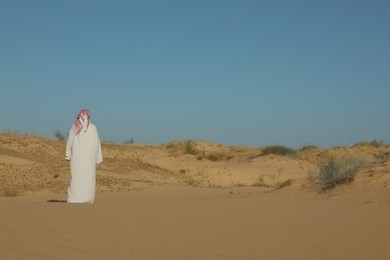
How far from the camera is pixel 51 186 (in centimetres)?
1919

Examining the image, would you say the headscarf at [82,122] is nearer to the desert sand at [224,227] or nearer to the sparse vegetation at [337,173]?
the desert sand at [224,227]

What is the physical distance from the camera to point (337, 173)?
10977 mm

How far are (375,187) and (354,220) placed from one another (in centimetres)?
326

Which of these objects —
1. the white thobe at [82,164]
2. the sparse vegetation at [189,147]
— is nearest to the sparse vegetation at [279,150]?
the sparse vegetation at [189,147]

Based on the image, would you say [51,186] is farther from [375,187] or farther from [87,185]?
[375,187]

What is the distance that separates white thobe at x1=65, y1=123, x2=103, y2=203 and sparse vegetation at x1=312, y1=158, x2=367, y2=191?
4737 millimetres

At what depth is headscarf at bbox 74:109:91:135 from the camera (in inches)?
448

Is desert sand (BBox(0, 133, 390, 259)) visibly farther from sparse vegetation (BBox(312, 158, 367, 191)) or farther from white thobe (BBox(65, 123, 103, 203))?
white thobe (BBox(65, 123, 103, 203))

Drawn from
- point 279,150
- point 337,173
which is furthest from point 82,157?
point 279,150

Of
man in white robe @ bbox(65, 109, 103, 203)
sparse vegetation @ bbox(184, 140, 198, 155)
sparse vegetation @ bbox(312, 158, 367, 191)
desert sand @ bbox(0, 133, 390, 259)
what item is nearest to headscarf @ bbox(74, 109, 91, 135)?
man in white robe @ bbox(65, 109, 103, 203)

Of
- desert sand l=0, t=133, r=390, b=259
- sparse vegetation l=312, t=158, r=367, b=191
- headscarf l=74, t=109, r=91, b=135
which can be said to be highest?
headscarf l=74, t=109, r=91, b=135

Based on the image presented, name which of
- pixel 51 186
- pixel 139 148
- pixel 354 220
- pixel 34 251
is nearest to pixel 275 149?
pixel 139 148

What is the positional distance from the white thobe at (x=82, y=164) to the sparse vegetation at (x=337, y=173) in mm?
4737

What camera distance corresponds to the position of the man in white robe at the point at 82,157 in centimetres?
1126
